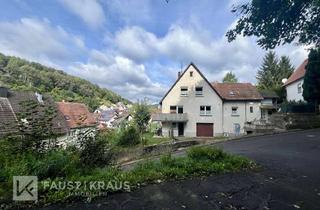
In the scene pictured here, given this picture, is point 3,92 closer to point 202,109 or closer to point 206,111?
point 202,109

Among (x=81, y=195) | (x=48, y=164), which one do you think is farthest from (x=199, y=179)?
(x=48, y=164)

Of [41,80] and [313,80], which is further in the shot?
[41,80]

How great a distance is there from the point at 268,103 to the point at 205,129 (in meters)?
13.2

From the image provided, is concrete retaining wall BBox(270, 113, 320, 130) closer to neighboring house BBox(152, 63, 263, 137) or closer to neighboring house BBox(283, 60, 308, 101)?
neighboring house BBox(283, 60, 308, 101)

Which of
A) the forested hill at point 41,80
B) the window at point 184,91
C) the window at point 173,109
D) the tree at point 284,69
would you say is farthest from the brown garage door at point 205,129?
the forested hill at point 41,80

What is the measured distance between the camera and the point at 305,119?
1944 cm

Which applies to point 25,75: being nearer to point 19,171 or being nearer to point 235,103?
point 235,103

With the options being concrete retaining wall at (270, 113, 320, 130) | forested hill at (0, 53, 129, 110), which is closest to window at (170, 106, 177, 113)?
concrete retaining wall at (270, 113, 320, 130)

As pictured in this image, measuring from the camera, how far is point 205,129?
113 feet

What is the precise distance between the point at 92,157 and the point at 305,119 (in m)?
19.8

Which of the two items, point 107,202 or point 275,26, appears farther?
point 275,26

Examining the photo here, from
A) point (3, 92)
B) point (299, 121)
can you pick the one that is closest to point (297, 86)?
point (299, 121)

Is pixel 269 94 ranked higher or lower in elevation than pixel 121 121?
higher

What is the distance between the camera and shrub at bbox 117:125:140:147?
16.3 metres
